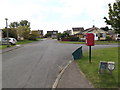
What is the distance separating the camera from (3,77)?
8367mm

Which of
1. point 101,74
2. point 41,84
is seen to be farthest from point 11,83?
point 101,74

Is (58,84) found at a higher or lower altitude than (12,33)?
lower

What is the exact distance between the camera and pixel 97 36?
60.4 metres

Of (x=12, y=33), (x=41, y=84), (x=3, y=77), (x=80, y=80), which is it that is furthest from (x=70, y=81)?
(x=12, y=33)

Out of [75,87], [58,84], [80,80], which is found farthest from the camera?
[80,80]

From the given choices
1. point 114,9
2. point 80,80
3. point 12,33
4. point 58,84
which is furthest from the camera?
point 12,33

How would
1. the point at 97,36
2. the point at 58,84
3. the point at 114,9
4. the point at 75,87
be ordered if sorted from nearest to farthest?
the point at 75,87, the point at 58,84, the point at 114,9, the point at 97,36

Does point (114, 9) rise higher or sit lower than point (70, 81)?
higher

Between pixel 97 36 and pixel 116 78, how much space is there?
177 ft

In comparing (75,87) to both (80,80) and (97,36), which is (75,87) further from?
(97,36)

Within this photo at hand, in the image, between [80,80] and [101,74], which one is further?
[101,74]

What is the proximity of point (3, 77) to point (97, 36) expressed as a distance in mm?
54288

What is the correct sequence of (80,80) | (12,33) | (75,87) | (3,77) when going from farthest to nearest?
(12,33) < (3,77) < (80,80) < (75,87)

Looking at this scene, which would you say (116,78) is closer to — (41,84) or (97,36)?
(41,84)
